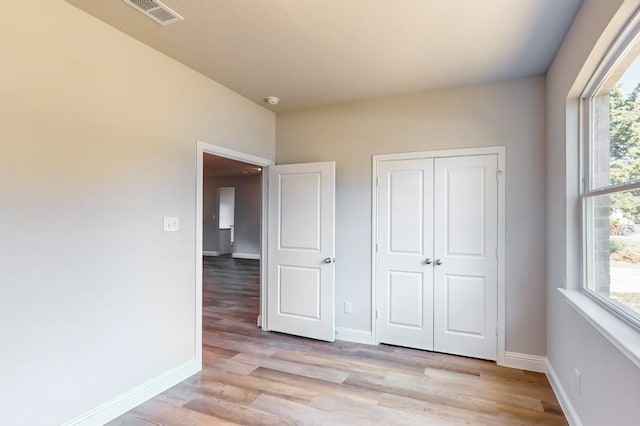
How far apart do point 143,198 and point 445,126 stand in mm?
2755

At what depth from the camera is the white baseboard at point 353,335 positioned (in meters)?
3.59

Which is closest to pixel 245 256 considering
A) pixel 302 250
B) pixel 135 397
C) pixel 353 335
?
pixel 302 250

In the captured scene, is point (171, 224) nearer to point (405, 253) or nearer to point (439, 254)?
point (405, 253)

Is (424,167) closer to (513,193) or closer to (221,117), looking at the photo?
(513,193)

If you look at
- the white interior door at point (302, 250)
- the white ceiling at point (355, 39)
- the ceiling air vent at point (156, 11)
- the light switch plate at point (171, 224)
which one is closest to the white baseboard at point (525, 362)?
the white interior door at point (302, 250)

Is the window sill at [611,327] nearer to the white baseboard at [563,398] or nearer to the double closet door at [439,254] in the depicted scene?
the white baseboard at [563,398]

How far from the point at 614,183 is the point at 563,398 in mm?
1541

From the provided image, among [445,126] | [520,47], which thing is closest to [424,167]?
[445,126]

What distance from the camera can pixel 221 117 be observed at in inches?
126

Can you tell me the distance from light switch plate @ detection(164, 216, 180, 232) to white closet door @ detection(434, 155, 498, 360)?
237cm

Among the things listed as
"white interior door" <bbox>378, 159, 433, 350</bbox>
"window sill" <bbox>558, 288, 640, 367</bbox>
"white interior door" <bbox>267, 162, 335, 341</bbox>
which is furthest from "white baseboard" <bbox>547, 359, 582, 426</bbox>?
"white interior door" <bbox>267, 162, 335, 341</bbox>

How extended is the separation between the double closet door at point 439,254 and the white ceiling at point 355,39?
863mm

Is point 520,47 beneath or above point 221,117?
above

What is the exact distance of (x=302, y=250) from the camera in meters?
3.78
